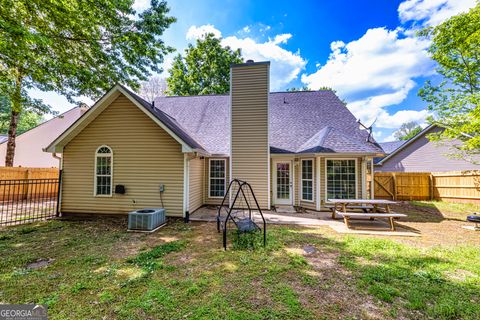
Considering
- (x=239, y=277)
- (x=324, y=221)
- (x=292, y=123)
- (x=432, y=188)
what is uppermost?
(x=292, y=123)

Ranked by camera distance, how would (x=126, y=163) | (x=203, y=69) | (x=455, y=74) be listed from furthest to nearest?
(x=203, y=69)
(x=455, y=74)
(x=126, y=163)

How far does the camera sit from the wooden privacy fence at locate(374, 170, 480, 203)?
10.6 metres

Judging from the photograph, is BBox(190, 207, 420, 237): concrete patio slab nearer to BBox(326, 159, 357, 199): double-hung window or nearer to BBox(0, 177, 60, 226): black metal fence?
BBox(326, 159, 357, 199): double-hung window

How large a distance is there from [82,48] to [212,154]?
7740 mm

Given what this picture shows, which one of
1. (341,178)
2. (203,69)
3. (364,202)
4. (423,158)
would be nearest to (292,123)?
(341,178)

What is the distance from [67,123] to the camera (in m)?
17.4

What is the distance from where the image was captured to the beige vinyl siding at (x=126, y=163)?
7555 millimetres

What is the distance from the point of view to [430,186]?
12336 millimetres

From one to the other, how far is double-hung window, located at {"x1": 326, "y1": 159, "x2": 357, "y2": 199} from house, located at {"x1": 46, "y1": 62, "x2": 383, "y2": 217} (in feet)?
0.14

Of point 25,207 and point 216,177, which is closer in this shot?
point 25,207

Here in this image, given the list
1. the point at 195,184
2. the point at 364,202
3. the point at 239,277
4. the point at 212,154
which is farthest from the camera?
the point at 212,154

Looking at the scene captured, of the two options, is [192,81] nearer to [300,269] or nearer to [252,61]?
[252,61]

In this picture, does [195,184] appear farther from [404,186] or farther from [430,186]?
[430,186]

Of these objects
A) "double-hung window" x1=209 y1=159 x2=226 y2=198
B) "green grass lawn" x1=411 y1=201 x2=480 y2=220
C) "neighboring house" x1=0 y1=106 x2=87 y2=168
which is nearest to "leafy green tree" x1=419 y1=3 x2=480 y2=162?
"green grass lawn" x1=411 y1=201 x2=480 y2=220
